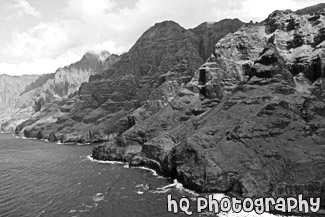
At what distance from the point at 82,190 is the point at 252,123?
5852 cm

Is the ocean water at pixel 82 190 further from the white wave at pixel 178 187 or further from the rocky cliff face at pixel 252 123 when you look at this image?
the rocky cliff face at pixel 252 123

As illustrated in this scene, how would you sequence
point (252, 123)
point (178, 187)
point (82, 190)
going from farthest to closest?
1. point (252, 123)
2. point (82, 190)
3. point (178, 187)

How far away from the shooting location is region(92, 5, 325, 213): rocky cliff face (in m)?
80.8

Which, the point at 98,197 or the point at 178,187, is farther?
the point at 178,187

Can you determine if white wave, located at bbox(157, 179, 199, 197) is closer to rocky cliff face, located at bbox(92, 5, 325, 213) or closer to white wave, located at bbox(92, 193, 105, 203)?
rocky cliff face, located at bbox(92, 5, 325, 213)

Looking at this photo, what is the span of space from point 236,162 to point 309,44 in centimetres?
7342

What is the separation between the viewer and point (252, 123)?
93938 mm

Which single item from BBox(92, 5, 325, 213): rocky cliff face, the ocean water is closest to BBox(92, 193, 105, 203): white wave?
the ocean water

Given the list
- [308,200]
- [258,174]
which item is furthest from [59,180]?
[308,200]

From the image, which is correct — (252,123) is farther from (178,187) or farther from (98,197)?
(98,197)

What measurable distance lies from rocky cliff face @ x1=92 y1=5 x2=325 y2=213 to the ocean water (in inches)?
376

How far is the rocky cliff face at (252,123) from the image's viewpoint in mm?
80812

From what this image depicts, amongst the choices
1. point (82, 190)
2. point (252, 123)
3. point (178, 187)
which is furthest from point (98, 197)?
point (252, 123)

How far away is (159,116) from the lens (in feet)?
493
